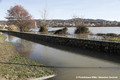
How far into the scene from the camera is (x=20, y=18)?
107 ft

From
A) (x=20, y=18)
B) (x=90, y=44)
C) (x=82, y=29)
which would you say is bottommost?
(x=90, y=44)

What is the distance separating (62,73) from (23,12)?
31698 millimetres

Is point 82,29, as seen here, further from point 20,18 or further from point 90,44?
point 20,18

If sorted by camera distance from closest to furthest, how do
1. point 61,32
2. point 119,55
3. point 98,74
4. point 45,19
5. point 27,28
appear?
1. point 98,74
2. point 119,55
3. point 61,32
4. point 27,28
5. point 45,19

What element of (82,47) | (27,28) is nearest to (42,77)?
(82,47)

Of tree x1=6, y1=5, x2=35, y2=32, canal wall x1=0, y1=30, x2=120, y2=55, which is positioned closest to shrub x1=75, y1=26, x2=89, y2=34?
Answer: canal wall x1=0, y1=30, x2=120, y2=55

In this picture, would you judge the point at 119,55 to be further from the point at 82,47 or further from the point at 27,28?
the point at 27,28

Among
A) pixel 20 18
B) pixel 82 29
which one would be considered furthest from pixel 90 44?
pixel 20 18

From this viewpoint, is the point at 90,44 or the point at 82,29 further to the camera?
the point at 82,29

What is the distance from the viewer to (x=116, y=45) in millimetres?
8125

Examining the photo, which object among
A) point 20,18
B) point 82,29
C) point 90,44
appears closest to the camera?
point 90,44

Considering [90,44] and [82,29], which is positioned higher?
[82,29]

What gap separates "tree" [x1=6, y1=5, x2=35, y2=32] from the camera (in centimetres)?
3195

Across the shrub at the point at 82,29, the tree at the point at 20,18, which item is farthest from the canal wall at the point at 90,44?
the tree at the point at 20,18
